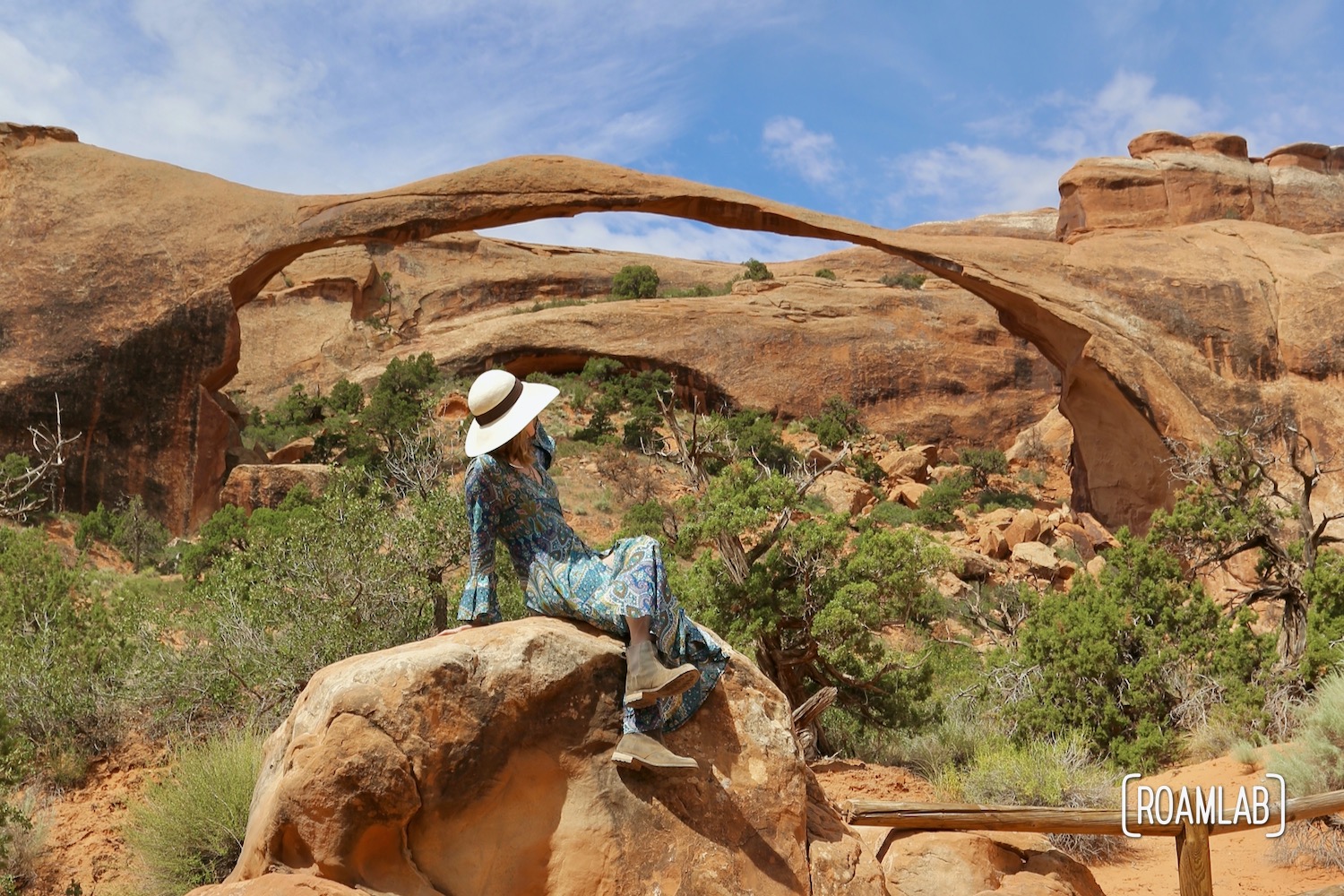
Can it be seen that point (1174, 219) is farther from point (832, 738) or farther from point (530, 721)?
point (530, 721)

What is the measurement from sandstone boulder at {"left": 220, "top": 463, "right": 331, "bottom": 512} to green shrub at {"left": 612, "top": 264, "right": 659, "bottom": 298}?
1586 cm

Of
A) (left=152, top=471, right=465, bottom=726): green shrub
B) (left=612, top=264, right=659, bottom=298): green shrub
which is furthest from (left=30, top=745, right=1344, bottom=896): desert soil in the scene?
(left=612, top=264, right=659, bottom=298): green shrub

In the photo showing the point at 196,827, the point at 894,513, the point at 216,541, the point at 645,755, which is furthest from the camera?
the point at 894,513

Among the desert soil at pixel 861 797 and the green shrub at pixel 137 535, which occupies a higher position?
the green shrub at pixel 137 535

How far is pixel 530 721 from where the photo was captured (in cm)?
365

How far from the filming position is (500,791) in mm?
3598

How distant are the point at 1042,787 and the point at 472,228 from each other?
418 inches

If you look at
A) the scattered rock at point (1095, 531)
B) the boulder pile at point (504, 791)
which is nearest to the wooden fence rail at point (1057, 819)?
the boulder pile at point (504, 791)

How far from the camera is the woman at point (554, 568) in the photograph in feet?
12.2

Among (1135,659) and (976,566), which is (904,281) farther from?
(1135,659)

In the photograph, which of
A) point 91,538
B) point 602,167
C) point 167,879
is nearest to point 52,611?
point 167,879

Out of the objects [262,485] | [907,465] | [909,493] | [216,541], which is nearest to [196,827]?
[216,541]

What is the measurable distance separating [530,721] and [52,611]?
671 centimetres

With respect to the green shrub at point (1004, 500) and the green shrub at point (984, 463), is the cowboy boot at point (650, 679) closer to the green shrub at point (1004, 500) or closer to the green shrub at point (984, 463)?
the green shrub at point (1004, 500)
